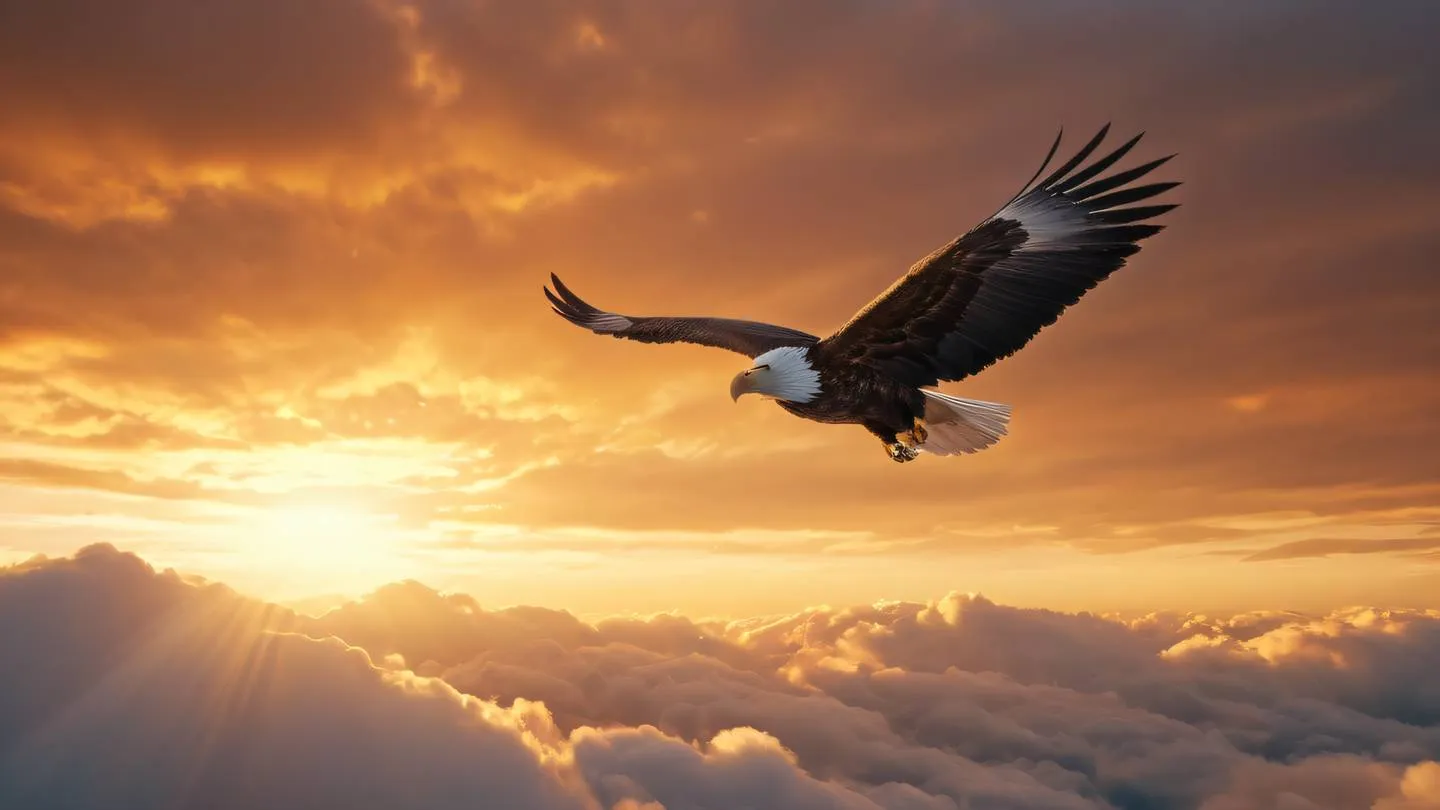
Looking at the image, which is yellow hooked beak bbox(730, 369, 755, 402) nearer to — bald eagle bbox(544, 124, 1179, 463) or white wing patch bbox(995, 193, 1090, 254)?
bald eagle bbox(544, 124, 1179, 463)

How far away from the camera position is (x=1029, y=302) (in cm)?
1185

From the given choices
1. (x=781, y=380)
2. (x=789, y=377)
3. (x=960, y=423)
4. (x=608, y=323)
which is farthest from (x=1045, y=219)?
(x=608, y=323)

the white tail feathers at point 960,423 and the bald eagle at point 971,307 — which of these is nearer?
the bald eagle at point 971,307

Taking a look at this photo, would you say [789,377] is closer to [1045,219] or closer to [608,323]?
[1045,219]

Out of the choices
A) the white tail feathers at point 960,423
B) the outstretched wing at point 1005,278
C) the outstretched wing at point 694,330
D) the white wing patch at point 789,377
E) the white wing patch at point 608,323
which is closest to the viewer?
the outstretched wing at point 1005,278

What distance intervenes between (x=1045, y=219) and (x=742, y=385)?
447 cm

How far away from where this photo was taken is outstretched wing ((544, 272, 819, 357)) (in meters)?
15.5

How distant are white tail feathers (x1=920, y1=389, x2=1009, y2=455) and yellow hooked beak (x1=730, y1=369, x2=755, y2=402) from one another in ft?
10.2

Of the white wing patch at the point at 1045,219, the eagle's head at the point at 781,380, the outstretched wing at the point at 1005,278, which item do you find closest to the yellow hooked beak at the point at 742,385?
the eagle's head at the point at 781,380

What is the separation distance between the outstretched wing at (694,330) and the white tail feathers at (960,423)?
2251mm

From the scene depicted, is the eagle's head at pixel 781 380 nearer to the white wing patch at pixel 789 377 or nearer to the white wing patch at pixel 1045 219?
the white wing patch at pixel 789 377

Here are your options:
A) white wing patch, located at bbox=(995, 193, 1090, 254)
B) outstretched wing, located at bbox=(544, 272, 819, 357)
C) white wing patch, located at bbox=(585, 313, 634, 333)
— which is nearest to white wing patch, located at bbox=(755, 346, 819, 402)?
outstretched wing, located at bbox=(544, 272, 819, 357)

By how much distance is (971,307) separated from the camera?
40.0 feet

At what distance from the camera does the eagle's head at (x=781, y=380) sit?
1197 centimetres
